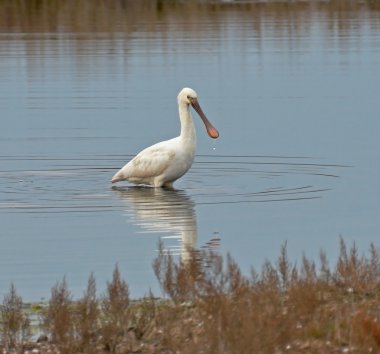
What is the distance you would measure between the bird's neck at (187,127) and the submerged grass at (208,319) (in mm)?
7524

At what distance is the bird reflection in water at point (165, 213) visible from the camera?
14.4 meters

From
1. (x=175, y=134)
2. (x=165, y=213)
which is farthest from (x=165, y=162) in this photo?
(x=175, y=134)

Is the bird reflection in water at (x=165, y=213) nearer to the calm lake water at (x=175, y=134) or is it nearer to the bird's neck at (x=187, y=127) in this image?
the calm lake water at (x=175, y=134)

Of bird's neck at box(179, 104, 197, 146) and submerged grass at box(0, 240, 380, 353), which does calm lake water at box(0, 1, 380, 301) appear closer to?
bird's neck at box(179, 104, 197, 146)

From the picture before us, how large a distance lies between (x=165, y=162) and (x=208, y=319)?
908cm

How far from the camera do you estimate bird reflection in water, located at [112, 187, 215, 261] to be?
47.4ft

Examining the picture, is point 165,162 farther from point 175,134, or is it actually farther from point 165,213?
point 175,134

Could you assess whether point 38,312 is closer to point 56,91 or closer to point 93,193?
point 93,193

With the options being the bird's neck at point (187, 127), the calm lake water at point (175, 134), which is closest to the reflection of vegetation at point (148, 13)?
the calm lake water at point (175, 134)

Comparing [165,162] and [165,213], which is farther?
[165,162]

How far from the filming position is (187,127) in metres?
18.4

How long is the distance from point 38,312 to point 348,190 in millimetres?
7102

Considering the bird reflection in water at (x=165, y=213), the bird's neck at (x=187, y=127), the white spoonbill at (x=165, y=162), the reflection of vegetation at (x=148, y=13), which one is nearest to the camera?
the bird reflection in water at (x=165, y=213)

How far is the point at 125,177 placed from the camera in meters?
18.4
